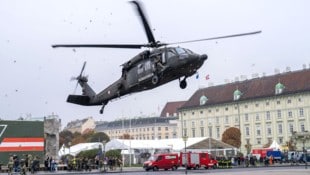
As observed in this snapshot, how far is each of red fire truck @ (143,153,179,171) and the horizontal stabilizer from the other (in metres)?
25.7

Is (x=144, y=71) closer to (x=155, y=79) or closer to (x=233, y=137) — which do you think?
(x=155, y=79)

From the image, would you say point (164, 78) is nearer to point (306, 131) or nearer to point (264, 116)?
point (306, 131)

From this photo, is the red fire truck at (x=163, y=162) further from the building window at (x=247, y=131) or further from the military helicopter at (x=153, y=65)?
the building window at (x=247, y=131)

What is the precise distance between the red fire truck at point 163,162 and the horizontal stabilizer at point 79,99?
25716mm

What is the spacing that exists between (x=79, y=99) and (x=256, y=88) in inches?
4622

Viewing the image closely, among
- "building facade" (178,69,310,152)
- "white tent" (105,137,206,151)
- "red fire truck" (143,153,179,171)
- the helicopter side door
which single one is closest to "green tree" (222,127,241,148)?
"building facade" (178,69,310,152)

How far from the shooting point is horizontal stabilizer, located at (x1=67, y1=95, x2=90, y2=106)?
96.0ft

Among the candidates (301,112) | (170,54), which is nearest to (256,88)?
(301,112)

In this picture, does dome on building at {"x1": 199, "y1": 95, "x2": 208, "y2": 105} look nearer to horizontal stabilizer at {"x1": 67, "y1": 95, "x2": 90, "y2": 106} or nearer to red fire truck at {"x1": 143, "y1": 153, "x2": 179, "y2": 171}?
red fire truck at {"x1": 143, "y1": 153, "x2": 179, "y2": 171}

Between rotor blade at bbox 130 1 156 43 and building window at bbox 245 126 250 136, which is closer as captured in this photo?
rotor blade at bbox 130 1 156 43

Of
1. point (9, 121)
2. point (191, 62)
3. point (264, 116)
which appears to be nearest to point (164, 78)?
point (191, 62)

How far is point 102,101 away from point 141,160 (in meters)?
52.8

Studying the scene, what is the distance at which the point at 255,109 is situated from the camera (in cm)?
14162

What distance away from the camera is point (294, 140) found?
391 feet
